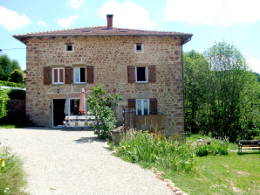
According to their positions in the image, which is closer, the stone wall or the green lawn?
the green lawn

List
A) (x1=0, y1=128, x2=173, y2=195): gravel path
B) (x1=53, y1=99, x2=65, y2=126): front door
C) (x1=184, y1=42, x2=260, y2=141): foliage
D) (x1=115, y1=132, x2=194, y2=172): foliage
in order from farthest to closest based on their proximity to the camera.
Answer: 1. (x1=184, y1=42, x2=260, y2=141): foliage
2. (x1=53, y1=99, x2=65, y2=126): front door
3. (x1=115, y1=132, x2=194, y2=172): foliage
4. (x1=0, y1=128, x2=173, y2=195): gravel path

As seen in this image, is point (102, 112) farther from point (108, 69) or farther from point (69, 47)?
point (69, 47)

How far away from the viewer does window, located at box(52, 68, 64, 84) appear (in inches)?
734

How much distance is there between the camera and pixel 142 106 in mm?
18672

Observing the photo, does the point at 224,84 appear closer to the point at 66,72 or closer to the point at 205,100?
the point at 205,100

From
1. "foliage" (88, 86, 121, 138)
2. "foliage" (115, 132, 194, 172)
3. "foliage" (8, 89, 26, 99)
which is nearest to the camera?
"foliage" (115, 132, 194, 172)

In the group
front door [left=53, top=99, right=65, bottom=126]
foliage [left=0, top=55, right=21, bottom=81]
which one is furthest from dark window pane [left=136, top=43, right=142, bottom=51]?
foliage [left=0, top=55, right=21, bottom=81]

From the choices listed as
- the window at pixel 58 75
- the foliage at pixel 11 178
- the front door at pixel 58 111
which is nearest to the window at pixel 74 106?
the front door at pixel 58 111

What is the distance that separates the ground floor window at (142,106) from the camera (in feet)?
61.2

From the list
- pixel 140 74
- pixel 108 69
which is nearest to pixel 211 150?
pixel 140 74

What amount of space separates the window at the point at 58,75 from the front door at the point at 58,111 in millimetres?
1331

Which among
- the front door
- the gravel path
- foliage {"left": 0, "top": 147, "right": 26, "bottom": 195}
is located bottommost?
the gravel path

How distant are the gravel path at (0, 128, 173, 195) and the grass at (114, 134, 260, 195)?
1.77 feet

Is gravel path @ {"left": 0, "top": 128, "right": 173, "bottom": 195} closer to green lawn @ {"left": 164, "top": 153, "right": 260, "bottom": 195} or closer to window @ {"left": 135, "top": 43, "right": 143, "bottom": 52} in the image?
green lawn @ {"left": 164, "top": 153, "right": 260, "bottom": 195}
